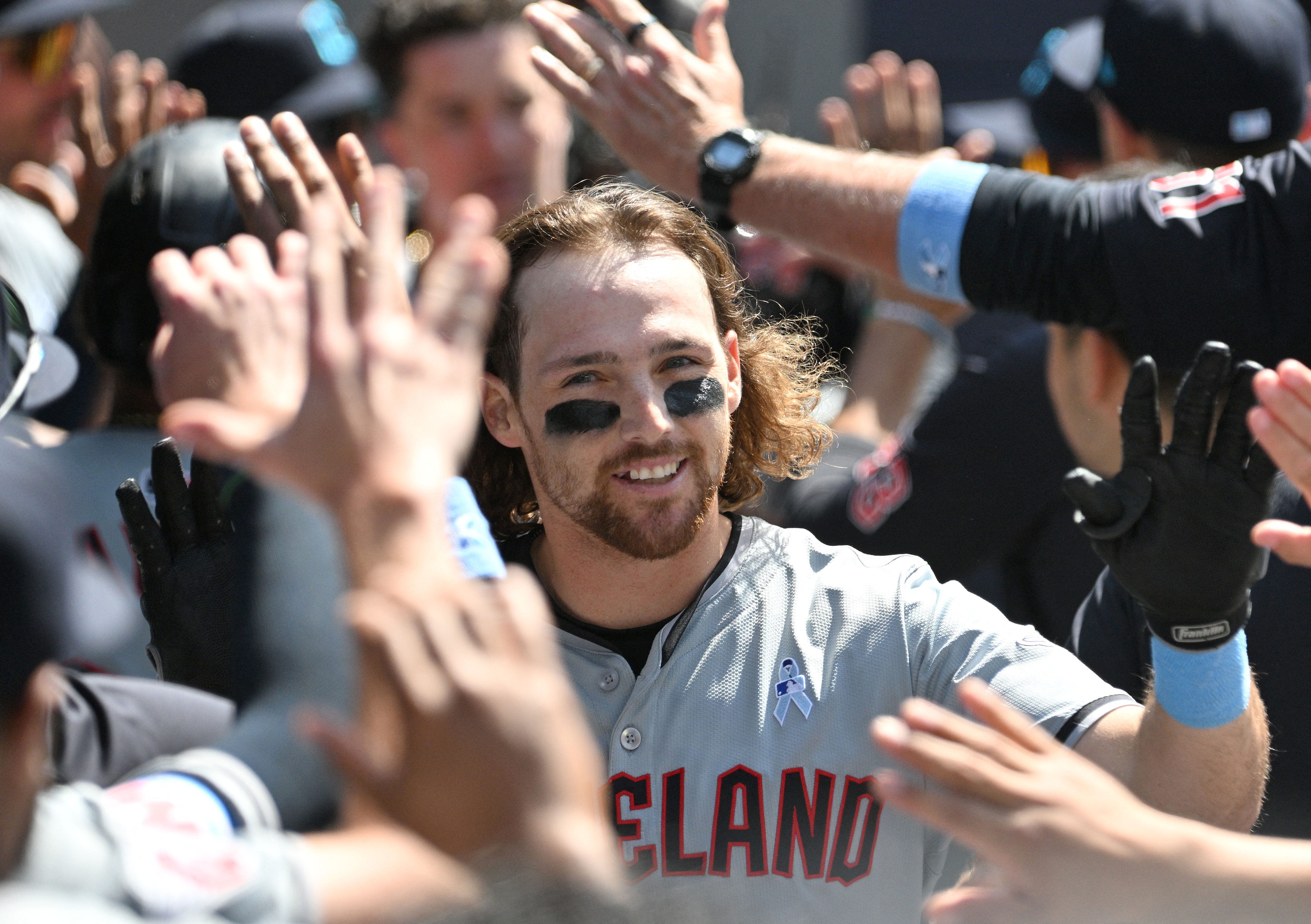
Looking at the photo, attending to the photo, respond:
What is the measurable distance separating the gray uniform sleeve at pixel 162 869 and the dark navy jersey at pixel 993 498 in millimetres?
1825

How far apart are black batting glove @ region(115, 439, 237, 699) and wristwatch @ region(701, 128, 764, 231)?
1.04m

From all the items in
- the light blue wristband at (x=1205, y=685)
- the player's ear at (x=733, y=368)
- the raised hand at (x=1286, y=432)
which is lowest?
the light blue wristband at (x=1205, y=685)

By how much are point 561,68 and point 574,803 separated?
1.92m

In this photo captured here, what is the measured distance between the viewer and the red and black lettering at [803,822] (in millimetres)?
2088

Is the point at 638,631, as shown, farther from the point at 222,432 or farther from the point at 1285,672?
the point at 222,432

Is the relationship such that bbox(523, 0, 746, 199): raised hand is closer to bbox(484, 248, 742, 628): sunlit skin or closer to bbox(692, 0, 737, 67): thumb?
bbox(692, 0, 737, 67): thumb

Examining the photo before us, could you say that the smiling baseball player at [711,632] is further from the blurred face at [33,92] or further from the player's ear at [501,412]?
the blurred face at [33,92]

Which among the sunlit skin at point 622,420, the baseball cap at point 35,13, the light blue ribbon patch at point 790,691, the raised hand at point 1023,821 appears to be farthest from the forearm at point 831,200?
the baseball cap at point 35,13

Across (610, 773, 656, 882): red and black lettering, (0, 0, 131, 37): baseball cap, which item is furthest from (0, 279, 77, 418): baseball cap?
(610, 773, 656, 882): red and black lettering

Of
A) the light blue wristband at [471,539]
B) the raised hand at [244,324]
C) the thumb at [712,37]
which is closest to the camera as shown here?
the raised hand at [244,324]

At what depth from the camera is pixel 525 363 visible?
8.02ft

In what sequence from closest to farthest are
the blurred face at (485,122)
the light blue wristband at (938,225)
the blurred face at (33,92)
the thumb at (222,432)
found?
the thumb at (222,432) < the light blue wristband at (938,225) < the blurred face at (33,92) < the blurred face at (485,122)

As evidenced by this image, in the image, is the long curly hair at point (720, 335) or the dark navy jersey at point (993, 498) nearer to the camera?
the long curly hair at point (720, 335)

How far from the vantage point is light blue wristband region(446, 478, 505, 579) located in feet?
5.44
